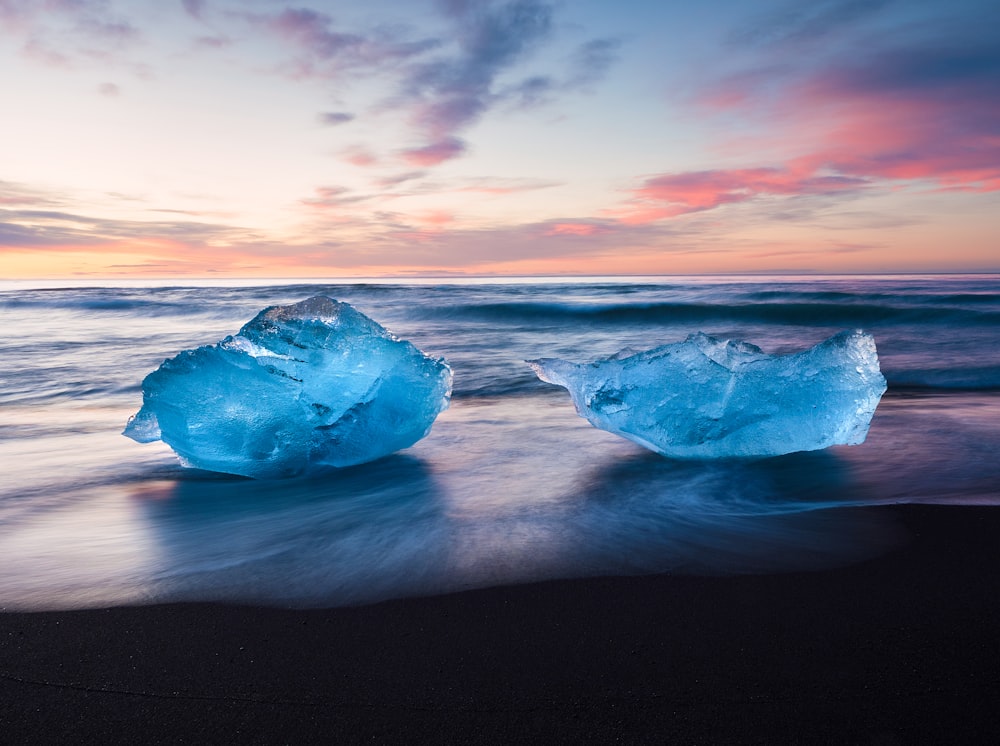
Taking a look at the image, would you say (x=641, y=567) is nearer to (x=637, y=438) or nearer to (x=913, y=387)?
(x=637, y=438)

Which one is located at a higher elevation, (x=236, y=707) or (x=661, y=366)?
(x=661, y=366)

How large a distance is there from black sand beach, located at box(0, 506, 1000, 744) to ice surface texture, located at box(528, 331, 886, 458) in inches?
65.2

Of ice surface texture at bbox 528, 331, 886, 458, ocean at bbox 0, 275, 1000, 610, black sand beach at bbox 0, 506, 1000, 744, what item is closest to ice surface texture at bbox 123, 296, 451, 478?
ocean at bbox 0, 275, 1000, 610

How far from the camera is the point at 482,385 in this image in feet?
25.1

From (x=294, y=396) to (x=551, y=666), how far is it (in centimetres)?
267

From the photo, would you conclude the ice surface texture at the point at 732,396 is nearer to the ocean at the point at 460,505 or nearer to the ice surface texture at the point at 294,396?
the ocean at the point at 460,505

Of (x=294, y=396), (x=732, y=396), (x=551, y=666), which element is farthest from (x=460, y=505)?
(x=732, y=396)

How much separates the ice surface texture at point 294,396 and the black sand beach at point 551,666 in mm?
1712

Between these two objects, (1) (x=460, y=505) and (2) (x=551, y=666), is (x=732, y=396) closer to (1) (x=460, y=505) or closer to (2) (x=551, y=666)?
(1) (x=460, y=505)

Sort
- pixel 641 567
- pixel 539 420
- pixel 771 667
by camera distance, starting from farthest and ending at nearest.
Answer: pixel 539 420, pixel 641 567, pixel 771 667

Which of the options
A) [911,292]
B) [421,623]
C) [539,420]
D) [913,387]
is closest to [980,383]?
[913,387]

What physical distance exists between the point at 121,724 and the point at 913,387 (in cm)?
786

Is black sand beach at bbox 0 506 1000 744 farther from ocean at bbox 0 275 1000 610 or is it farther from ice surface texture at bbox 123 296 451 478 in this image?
ice surface texture at bbox 123 296 451 478

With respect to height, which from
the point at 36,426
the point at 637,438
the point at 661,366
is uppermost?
the point at 661,366
